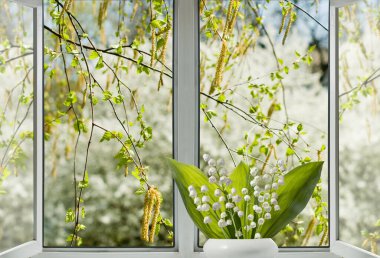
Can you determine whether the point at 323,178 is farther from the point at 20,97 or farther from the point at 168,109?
the point at 20,97

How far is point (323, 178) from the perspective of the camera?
2820 millimetres

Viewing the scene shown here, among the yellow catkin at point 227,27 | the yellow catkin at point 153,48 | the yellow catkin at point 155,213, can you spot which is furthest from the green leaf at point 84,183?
the yellow catkin at point 227,27

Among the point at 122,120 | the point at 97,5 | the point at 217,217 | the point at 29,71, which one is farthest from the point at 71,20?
the point at 217,217

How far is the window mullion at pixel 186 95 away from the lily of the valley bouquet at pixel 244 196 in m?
0.20

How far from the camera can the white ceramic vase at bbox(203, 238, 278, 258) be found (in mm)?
2379

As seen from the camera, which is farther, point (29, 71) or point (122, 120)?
point (122, 120)

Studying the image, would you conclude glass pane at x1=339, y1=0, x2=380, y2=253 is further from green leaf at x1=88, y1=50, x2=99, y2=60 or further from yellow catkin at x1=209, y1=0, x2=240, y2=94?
green leaf at x1=88, y1=50, x2=99, y2=60

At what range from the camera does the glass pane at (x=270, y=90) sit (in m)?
2.83

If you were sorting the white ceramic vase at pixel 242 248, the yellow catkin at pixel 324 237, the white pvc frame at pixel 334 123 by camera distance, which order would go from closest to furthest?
the white ceramic vase at pixel 242 248, the white pvc frame at pixel 334 123, the yellow catkin at pixel 324 237

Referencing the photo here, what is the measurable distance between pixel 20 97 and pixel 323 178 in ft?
Answer: 4.41

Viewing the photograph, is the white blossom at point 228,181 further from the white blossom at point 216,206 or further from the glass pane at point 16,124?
the glass pane at point 16,124

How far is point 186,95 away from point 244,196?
1.78 ft

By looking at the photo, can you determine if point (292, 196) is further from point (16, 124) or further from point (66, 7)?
point (66, 7)

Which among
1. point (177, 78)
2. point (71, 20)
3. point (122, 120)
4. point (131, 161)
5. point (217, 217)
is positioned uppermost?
point (71, 20)
